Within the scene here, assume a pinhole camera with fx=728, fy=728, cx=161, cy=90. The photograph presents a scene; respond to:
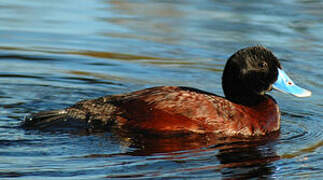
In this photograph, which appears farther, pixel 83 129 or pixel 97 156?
pixel 83 129

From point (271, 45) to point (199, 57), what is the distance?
1195mm

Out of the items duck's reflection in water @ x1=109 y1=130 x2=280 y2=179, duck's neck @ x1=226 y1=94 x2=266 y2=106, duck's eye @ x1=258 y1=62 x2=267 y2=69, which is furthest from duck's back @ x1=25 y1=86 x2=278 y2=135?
duck's eye @ x1=258 y1=62 x2=267 y2=69

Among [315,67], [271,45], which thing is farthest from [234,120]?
[271,45]

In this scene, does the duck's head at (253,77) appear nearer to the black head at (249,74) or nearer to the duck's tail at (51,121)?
the black head at (249,74)

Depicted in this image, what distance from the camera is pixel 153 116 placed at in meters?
7.21

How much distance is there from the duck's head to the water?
1.51 ft

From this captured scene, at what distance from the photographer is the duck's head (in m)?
7.66

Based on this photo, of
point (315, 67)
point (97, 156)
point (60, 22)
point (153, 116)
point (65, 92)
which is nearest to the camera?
point (97, 156)

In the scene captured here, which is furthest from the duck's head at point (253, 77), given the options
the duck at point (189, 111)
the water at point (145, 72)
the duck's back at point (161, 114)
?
the water at point (145, 72)

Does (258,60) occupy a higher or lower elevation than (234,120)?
higher

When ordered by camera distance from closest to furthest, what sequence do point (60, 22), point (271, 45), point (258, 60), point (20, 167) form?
point (20, 167)
point (258, 60)
point (271, 45)
point (60, 22)

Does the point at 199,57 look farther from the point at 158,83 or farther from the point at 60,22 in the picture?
the point at 60,22

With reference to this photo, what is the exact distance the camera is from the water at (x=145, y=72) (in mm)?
6246

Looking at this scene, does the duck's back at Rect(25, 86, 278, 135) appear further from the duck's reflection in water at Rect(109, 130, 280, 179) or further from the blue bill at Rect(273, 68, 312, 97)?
the blue bill at Rect(273, 68, 312, 97)
